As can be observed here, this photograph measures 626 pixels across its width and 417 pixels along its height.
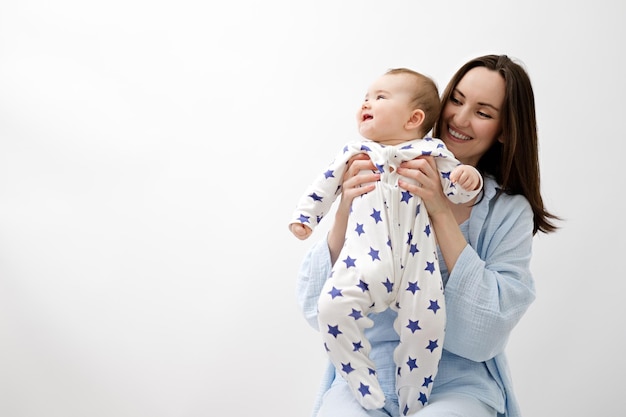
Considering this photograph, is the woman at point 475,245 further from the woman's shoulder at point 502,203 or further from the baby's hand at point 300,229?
the baby's hand at point 300,229

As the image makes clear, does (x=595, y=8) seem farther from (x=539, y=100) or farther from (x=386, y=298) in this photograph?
(x=386, y=298)

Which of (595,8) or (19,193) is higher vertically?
(595,8)

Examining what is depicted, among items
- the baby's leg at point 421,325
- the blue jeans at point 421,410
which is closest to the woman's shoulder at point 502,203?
the baby's leg at point 421,325

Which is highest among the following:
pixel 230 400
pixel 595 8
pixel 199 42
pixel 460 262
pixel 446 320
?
pixel 199 42

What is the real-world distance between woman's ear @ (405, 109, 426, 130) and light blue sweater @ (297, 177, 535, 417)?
32cm

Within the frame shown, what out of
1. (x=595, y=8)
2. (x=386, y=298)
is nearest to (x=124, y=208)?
(x=386, y=298)

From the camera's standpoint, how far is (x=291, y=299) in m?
2.98

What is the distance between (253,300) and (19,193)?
3.33ft

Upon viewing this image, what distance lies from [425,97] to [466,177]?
23cm

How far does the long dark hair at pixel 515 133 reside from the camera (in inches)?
75.9

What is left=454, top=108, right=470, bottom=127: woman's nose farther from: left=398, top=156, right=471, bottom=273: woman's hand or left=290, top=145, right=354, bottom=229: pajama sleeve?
left=290, top=145, right=354, bottom=229: pajama sleeve

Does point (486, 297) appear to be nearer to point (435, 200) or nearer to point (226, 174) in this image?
point (435, 200)

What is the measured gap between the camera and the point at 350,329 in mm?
1616

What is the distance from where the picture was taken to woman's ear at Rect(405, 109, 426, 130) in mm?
1749
